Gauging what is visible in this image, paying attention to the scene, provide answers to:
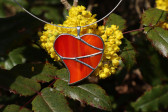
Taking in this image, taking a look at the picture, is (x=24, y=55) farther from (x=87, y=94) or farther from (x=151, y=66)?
(x=151, y=66)

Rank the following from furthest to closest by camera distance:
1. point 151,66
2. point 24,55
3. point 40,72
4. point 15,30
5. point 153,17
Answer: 1. point 151,66
2. point 24,55
3. point 153,17
4. point 40,72
5. point 15,30

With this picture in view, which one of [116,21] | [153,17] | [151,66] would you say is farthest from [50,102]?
[151,66]

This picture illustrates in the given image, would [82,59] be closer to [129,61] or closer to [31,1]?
[129,61]

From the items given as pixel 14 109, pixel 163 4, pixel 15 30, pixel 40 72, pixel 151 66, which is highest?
pixel 163 4

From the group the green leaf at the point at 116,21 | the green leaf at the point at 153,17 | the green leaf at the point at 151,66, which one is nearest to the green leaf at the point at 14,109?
the green leaf at the point at 116,21

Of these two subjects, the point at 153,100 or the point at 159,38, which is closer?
the point at 159,38

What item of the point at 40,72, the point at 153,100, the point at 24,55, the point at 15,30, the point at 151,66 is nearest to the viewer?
the point at 15,30

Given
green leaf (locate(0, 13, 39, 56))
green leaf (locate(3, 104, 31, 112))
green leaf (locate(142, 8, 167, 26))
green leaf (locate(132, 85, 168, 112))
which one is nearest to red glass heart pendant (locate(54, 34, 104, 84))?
green leaf (locate(0, 13, 39, 56))
